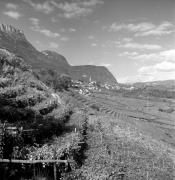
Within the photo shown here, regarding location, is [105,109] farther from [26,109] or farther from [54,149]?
[54,149]

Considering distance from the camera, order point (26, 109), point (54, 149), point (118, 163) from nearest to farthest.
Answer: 1. point (54, 149)
2. point (118, 163)
3. point (26, 109)

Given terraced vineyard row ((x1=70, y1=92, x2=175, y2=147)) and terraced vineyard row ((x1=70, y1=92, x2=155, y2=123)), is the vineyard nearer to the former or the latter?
terraced vineyard row ((x1=70, y1=92, x2=175, y2=147))

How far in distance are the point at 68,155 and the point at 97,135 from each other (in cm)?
890

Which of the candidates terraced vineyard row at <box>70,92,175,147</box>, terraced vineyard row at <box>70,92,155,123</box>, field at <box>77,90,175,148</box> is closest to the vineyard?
terraced vineyard row at <box>70,92,175,147</box>

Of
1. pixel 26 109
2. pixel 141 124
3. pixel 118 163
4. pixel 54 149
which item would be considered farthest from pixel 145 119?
pixel 54 149

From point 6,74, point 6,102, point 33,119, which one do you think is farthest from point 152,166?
point 6,74

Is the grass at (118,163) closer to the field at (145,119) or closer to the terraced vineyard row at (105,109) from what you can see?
the field at (145,119)

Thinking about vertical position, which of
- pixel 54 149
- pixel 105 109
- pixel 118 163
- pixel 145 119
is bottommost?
pixel 145 119

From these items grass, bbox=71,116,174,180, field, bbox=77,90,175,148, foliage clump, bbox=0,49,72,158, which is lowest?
field, bbox=77,90,175,148

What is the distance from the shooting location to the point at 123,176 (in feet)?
55.7

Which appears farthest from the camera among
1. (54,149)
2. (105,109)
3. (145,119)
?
(145,119)

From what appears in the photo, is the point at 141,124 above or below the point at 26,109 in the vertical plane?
below

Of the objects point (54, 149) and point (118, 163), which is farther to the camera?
point (118, 163)

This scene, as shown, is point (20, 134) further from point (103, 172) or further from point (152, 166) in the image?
point (152, 166)
